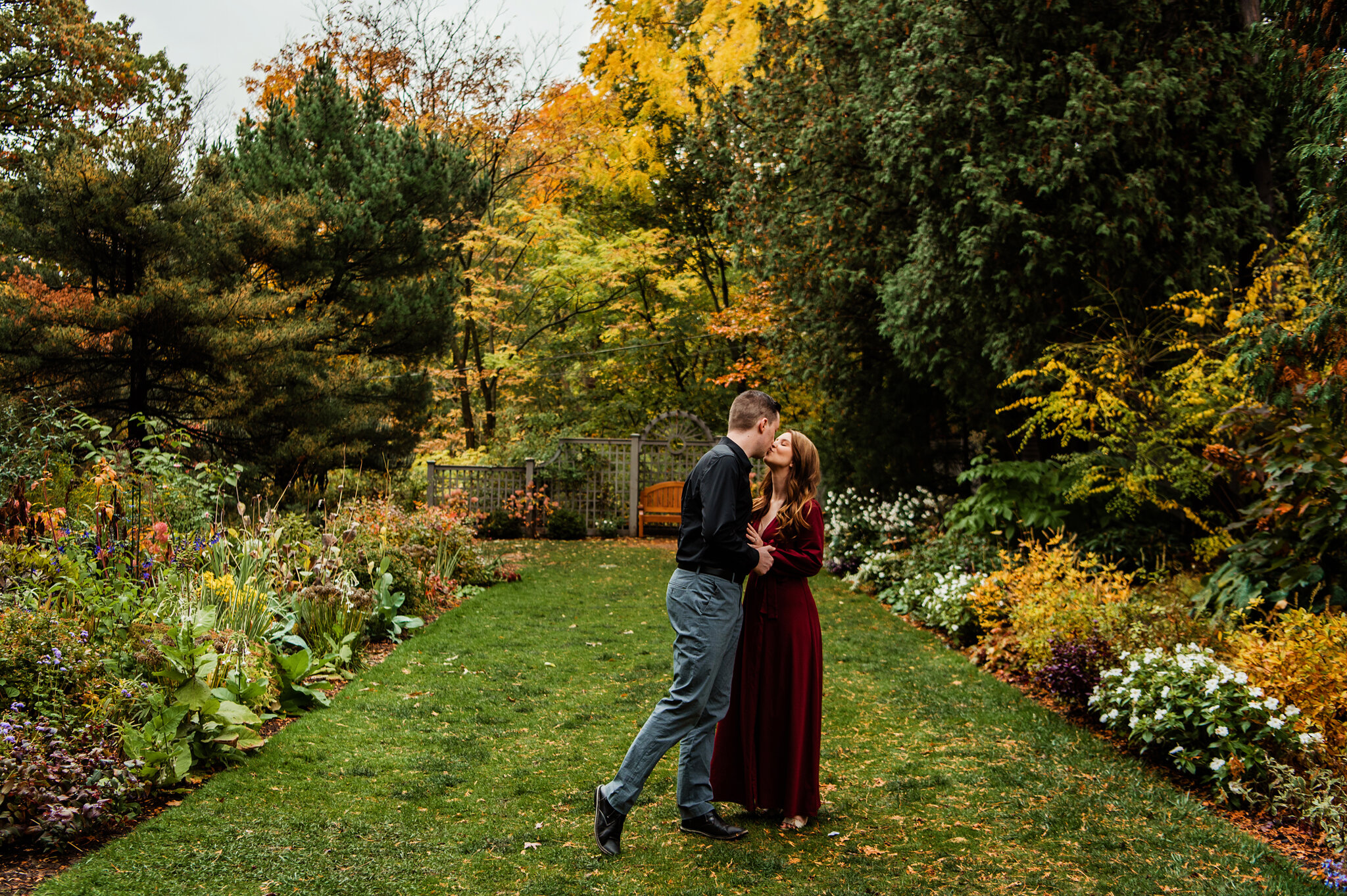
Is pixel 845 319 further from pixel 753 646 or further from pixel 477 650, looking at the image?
pixel 753 646

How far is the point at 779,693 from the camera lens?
3693mm

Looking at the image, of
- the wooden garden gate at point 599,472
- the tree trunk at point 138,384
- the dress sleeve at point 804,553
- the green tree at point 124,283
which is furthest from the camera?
the wooden garden gate at point 599,472

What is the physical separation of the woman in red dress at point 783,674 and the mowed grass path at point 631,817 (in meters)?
0.18

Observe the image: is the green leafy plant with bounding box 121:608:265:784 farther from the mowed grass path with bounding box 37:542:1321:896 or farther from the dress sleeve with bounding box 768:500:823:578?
the dress sleeve with bounding box 768:500:823:578

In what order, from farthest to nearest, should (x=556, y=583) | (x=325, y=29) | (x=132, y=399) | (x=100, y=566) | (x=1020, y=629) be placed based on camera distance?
(x=325, y=29), (x=556, y=583), (x=132, y=399), (x=1020, y=629), (x=100, y=566)

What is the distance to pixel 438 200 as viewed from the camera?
12922mm

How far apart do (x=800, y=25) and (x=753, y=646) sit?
1055cm

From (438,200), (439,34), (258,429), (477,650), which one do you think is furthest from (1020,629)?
(439,34)

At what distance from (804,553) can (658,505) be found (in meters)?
12.5

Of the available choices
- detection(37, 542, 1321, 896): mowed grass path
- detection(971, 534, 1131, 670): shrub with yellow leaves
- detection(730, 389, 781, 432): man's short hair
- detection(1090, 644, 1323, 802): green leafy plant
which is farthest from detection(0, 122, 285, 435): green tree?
detection(1090, 644, 1323, 802): green leafy plant

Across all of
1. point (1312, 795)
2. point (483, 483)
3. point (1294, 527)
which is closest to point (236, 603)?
point (1312, 795)

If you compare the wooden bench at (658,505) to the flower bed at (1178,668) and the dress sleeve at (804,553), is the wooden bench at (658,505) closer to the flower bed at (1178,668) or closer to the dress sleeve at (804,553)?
the flower bed at (1178,668)

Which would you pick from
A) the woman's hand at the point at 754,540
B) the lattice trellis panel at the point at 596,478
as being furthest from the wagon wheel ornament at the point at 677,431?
the woman's hand at the point at 754,540

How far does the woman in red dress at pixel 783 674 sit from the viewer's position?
3676 millimetres
